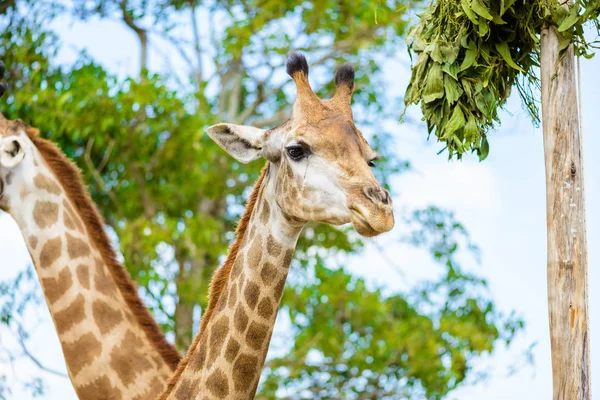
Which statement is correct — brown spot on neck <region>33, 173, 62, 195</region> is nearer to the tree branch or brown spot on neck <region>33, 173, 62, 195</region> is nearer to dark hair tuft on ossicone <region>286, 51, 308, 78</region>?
dark hair tuft on ossicone <region>286, 51, 308, 78</region>

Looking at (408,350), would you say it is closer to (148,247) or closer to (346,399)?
(346,399)

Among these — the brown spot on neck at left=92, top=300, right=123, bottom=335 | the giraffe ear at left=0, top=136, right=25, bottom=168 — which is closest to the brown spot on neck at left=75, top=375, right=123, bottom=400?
the brown spot on neck at left=92, top=300, right=123, bottom=335

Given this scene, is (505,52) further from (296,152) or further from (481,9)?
(296,152)

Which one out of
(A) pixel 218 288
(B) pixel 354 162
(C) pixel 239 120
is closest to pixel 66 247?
(A) pixel 218 288

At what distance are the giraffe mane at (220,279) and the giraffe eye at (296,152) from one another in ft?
1.34

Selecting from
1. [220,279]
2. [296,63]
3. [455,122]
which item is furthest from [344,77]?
[220,279]

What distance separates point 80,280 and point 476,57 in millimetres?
2732

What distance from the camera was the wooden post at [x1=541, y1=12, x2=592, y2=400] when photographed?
4246mm

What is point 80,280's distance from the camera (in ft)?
19.0

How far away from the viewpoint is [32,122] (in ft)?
32.2

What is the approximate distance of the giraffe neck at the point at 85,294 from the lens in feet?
18.0

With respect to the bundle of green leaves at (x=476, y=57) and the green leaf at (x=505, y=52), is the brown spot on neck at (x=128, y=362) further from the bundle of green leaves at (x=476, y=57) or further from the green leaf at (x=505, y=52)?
the green leaf at (x=505, y=52)

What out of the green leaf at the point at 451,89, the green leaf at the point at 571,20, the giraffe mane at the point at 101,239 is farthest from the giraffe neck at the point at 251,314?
the green leaf at the point at 571,20

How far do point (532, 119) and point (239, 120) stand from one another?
26.3 feet
